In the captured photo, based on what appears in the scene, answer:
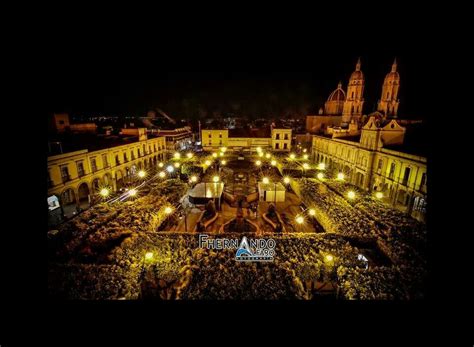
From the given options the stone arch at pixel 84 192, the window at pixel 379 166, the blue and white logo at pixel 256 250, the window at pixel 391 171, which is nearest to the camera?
the blue and white logo at pixel 256 250

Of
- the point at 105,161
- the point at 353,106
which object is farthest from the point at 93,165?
the point at 353,106

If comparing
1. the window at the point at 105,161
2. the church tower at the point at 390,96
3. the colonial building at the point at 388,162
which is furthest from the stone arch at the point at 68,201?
the church tower at the point at 390,96

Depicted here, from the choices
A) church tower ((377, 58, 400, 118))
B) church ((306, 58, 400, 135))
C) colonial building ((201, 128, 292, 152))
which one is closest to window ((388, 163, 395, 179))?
church ((306, 58, 400, 135))

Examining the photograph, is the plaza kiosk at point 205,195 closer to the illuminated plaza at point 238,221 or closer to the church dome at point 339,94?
the illuminated plaza at point 238,221

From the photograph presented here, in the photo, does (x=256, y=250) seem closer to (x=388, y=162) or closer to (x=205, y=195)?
(x=205, y=195)

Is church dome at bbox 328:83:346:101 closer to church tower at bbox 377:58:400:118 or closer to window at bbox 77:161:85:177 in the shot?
church tower at bbox 377:58:400:118

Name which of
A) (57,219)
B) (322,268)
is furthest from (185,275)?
(57,219)
